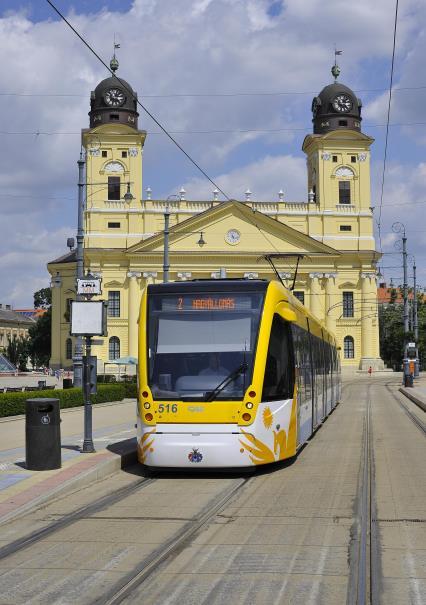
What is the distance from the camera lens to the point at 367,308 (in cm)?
8288

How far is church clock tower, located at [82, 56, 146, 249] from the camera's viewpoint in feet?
257

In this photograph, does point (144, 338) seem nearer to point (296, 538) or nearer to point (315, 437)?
point (296, 538)

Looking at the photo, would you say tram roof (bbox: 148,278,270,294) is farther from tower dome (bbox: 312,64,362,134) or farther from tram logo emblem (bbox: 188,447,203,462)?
tower dome (bbox: 312,64,362,134)

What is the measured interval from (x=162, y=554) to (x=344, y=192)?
7715 centimetres

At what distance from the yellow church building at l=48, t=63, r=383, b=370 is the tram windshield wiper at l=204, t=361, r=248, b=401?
217ft

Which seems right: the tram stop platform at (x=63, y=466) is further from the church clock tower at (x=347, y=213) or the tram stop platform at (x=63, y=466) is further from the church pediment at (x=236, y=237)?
the church clock tower at (x=347, y=213)

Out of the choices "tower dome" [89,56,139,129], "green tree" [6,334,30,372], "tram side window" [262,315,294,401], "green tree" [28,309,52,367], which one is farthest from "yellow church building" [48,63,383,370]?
"tram side window" [262,315,294,401]

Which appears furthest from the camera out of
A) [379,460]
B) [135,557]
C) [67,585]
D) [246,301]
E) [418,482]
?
[379,460]

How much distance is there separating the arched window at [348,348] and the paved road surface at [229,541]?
69933mm

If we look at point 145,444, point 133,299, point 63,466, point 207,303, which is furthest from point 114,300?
point 145,444

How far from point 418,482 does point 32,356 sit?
104 metres

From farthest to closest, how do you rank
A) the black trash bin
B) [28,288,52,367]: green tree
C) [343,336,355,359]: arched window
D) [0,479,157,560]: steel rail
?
1. [28,288,52,367]: green tree
2. [343,336,355,359]: arched window
3. the black trash bin
4. [0,479,157,560]: steel rail

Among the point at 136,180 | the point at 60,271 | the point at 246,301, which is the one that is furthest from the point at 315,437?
the point at 60,271

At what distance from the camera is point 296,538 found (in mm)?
8516
